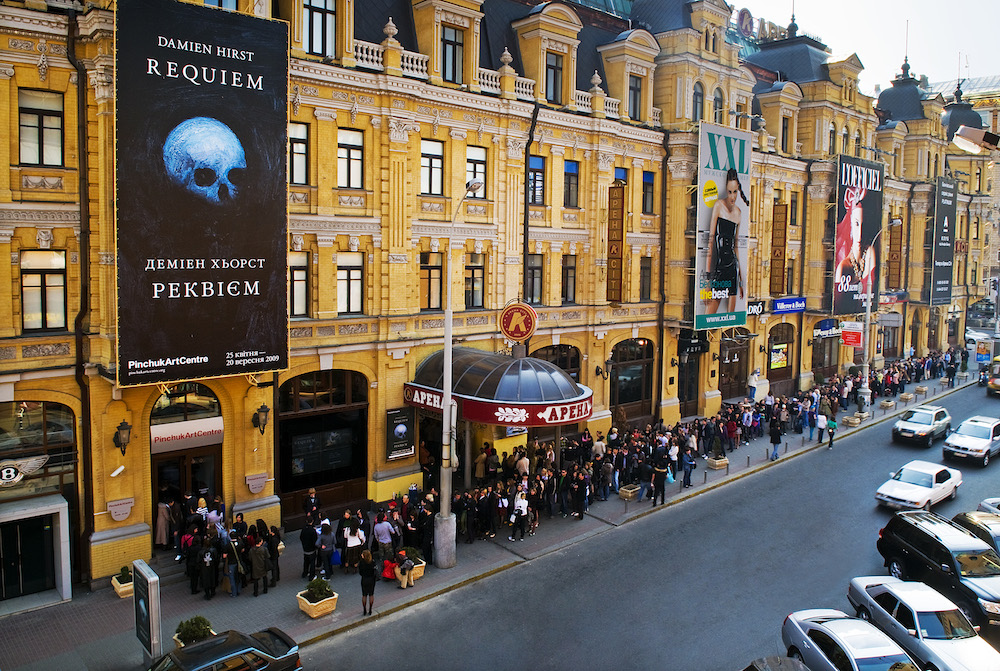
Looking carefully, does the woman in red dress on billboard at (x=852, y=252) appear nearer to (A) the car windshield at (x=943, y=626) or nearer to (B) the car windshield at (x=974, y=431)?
(B) the car windshield at (x=974, y=431)

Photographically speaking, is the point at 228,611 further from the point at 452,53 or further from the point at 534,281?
the point at 452,53

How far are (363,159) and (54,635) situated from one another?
15854 millimetres

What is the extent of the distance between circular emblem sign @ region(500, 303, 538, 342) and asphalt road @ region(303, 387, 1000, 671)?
7448 millimetres

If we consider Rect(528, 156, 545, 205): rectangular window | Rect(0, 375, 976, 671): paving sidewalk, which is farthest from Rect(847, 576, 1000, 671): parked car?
Rect(528, 156, 545, 205): rectangular window

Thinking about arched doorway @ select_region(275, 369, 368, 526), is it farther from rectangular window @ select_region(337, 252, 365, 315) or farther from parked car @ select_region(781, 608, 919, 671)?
parked car @ select_region(781, 608, 919, 671)

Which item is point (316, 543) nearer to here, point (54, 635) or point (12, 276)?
point (54, 635)

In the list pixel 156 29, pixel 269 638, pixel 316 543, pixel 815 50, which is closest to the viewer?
pixel 269 638

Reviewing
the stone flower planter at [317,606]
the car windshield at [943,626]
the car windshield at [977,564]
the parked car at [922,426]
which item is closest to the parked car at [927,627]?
the car windshield at [943,626]

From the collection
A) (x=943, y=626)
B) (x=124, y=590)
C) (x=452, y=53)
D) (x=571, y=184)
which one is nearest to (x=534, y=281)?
(x=571, y=184)

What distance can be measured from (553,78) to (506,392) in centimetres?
1428

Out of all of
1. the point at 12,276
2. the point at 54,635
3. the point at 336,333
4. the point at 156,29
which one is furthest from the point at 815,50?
the point at 54,635

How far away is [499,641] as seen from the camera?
17.5 metres

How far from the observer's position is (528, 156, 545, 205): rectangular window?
1198 inches

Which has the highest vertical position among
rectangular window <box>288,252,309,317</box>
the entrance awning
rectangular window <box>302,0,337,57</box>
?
rectangular window <box>302,0,337,57</box>
